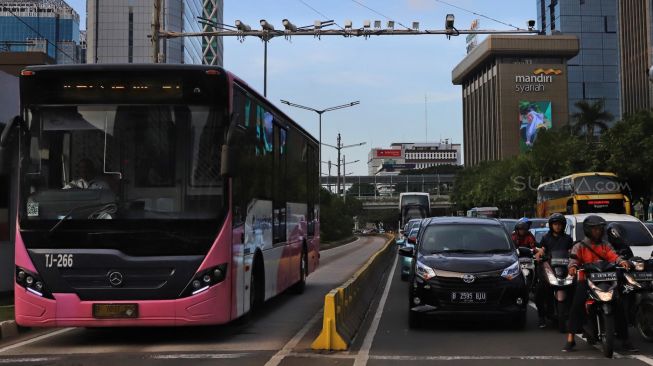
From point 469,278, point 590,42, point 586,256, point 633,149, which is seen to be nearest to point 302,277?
point 469,278

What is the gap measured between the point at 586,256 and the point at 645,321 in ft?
5.63

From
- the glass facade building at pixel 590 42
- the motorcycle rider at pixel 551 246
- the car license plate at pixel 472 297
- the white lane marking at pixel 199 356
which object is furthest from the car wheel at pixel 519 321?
the glass facade building at pixel 590 42

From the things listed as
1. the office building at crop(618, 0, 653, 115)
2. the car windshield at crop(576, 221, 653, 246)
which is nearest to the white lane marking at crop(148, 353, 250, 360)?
the car windshield at crop(576, 221, 653, 246)

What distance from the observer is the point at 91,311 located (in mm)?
8844

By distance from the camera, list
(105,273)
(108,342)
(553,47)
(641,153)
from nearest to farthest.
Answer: (105,273) < (108,342) < (641,153) < (553,47)

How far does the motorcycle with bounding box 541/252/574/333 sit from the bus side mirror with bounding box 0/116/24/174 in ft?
24.1

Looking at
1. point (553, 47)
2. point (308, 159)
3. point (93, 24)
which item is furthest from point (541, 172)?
point (553, 47)

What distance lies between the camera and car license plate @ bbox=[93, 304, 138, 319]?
8.83 metres

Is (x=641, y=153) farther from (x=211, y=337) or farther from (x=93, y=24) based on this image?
(x=93, y=24)

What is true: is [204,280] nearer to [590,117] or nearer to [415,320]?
[415,320]

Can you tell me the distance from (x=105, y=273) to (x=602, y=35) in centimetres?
14699

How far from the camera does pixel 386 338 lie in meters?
10.1

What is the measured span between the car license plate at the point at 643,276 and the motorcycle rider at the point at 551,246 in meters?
0.96

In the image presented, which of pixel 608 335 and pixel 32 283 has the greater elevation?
pixel 32 283
